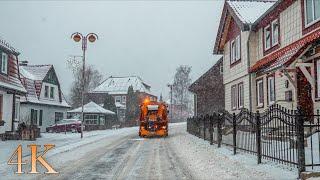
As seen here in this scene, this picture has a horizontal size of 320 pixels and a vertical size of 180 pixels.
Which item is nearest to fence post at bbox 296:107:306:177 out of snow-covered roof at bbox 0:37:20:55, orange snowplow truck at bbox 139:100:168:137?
orange snowplow truck at bbox 139:100:168:137

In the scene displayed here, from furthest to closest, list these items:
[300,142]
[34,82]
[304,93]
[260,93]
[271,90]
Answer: [34,82] → [260,93] → [271,90] → [304,93] → [300,142]

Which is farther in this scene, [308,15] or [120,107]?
[120,107]

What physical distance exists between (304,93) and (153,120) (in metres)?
13.5

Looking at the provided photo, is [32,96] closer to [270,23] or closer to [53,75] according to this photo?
[53,75]

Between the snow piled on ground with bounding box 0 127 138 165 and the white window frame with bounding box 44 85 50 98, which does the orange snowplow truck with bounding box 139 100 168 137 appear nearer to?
the snow piled on ground with bounding box 0 127 138 165

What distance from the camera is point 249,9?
80.8 ft

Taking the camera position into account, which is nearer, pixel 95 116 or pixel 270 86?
pixel 270 86

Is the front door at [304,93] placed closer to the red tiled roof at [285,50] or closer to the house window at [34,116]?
the red tiled roof at [285,50]

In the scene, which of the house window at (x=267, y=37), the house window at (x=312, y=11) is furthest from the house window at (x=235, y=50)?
the house window at (x=312, y=11)

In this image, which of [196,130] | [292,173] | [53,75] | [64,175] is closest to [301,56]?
[292,173]

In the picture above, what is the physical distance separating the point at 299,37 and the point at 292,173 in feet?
30.7

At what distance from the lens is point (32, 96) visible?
37.8 meters

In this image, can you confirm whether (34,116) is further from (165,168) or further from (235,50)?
(165,168)

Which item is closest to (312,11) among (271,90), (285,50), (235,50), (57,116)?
(285,50)
